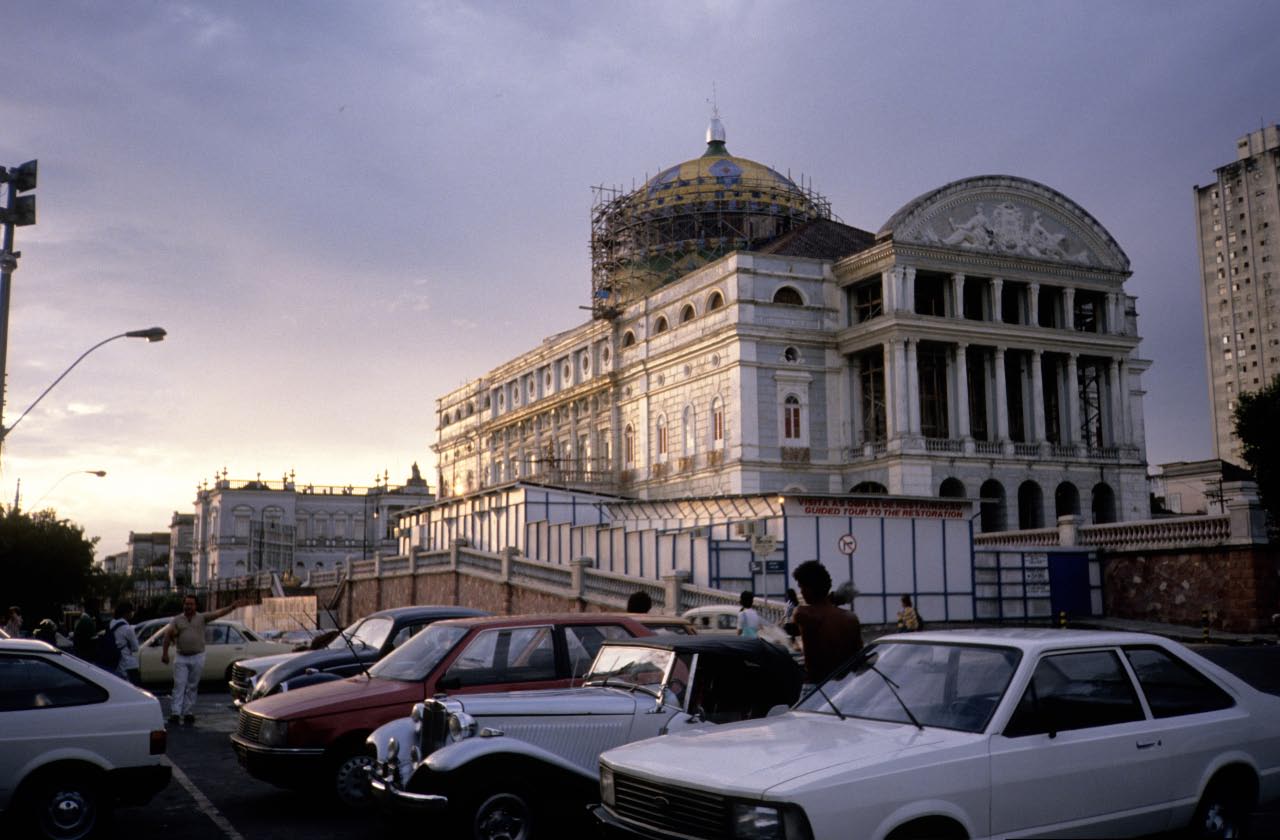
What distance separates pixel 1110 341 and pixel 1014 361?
13.7ft

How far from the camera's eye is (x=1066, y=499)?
52281mm

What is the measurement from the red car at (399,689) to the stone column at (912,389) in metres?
39.0

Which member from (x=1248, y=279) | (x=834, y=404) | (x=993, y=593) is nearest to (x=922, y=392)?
(x=834, y=404)

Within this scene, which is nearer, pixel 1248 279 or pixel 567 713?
pixel 567 713

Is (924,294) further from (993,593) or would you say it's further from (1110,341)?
(993,593)

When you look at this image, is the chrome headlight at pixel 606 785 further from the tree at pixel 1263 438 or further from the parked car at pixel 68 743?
the tree at pixel 1263 438

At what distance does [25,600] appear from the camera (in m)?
46.5

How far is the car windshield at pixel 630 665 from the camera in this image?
8.99m

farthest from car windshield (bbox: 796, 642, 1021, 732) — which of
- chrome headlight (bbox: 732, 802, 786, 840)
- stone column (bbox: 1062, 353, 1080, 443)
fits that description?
stone column (bbox: 1062, 353, 1080, 443)

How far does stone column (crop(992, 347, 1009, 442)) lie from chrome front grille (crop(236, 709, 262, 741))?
44.2 meters

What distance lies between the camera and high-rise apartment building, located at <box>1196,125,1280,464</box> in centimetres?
11081

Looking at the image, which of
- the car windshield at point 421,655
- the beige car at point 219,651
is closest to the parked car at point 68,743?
the car windshield at point 421,655

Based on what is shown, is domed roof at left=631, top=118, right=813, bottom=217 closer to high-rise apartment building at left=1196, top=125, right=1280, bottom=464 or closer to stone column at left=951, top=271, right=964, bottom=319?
stone column at left=951, top=271, right=964, bottom=319

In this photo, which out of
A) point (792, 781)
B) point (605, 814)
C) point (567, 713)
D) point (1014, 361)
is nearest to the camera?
point (792, 781)
